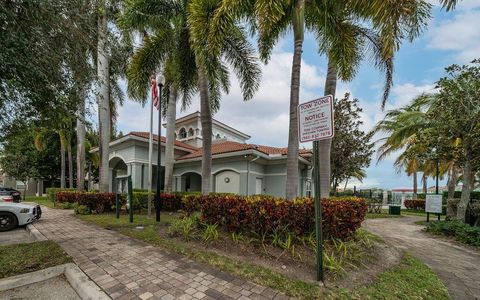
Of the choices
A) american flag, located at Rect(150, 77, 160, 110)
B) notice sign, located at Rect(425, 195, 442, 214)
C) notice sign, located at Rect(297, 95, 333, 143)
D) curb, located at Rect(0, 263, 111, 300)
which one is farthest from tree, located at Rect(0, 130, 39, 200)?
notice sign, located at Rect(425, 195, 442, 214)

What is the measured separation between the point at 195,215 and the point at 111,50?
545cm

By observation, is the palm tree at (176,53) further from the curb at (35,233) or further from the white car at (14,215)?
the white car at (14,215)

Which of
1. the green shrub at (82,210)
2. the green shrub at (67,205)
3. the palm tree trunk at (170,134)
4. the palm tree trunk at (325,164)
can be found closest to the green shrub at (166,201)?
the palm tree trunk at (170,134)

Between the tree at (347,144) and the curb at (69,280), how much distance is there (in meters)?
16.6

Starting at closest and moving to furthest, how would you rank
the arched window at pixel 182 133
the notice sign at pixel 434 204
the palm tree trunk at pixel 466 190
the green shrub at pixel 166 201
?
the palm tree trunk at pixel 466 190
the green shrub at pixel 166 201
the notice sign at pixel 434 204
the arched window at pixel 182 133

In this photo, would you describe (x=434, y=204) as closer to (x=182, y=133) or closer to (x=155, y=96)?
(x=155, y=96)

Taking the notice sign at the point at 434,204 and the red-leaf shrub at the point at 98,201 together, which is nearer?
the red-leaf shrub at the point at 98,201

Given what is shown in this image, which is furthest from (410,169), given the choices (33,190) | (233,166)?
(33,190)

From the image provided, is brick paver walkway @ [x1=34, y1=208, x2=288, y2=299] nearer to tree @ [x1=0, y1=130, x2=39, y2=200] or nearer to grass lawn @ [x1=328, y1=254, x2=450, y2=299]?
grass lawn @ [x1=328, y1=254, x2=450, y2=299]

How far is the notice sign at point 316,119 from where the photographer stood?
398cm

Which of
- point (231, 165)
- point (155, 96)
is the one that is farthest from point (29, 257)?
point (231, 165)

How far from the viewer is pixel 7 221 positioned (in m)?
8.75

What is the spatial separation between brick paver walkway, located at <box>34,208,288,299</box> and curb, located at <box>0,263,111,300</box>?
12 centimetres

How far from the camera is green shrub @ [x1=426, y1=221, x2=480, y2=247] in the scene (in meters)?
8.73
